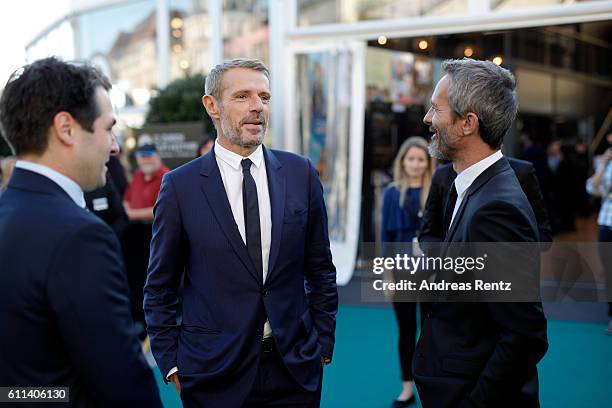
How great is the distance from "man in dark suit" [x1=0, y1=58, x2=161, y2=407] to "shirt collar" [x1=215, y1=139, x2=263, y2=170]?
866 mm

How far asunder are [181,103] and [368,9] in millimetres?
2617

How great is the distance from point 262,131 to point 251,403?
1.01 meters

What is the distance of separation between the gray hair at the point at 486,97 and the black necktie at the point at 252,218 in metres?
0.78

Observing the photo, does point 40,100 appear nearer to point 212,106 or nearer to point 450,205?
point 212,106

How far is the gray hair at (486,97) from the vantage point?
1.96 m

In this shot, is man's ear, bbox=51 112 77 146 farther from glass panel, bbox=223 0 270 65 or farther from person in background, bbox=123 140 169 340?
glass panel, bbox=223 0 270 65

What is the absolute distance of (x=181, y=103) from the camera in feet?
25.7

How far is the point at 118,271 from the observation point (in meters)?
1.42

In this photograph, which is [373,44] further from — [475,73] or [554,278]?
[475,73]

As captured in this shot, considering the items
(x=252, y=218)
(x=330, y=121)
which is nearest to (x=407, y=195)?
(x=252, y=218)

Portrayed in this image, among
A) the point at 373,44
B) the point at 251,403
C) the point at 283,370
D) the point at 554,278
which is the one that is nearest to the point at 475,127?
the point at 283,370

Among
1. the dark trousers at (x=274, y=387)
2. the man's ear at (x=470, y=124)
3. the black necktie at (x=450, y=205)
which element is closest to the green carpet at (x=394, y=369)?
the dark trousers at (x=274, y=387)

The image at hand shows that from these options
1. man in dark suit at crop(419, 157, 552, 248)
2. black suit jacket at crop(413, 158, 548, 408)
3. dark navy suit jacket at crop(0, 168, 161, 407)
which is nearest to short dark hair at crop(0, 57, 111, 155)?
dark navy suit jacket at crop(0, 168, 161, 407)

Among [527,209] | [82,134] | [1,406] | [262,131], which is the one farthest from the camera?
[262,131]
